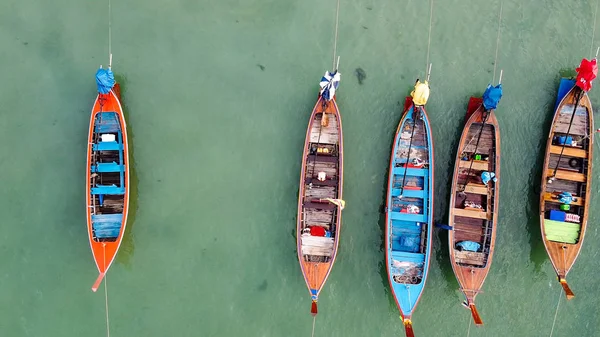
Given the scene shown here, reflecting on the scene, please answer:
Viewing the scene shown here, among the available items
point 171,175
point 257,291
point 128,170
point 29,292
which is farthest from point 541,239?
point 29,292

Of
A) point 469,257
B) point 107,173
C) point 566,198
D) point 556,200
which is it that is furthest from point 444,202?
point 107,173

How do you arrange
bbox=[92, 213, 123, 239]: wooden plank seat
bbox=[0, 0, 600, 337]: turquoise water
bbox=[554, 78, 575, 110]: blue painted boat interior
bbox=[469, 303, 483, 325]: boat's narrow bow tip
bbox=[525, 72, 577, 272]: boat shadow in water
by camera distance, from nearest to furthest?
1. bbox=[469, 303, 483, 325]: boat's narrow bow tip
2. bbox=[92, 213, 123, 239]: wooden plank seat
3. bbox=[0, 0, 600, 337]: turquoise water
4. bbox=[554, 78, 575, 110]: blue painted boat interior
5. bbox=[525, 72, 577, 272]: boat shadow in water

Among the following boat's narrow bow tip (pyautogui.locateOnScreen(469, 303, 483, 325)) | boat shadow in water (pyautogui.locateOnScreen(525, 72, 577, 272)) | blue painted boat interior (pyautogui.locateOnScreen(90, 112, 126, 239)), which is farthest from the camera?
boat shadow in water (pyautogui.locateOnScreen(525, 72, 577, 272))

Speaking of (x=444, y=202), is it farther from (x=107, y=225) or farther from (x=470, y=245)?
(x=107, y=225)

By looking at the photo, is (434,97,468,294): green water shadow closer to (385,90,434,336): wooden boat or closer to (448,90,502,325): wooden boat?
(448,90,502,325): wooden boat

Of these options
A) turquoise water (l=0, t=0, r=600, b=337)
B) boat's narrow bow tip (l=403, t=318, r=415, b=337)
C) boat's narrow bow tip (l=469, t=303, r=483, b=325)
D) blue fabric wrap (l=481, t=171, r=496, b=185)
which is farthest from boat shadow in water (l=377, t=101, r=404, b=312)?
blue fabric wrap (l=481, t=171, r=496, b=185)

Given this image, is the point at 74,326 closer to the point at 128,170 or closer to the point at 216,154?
the point at 128,170
